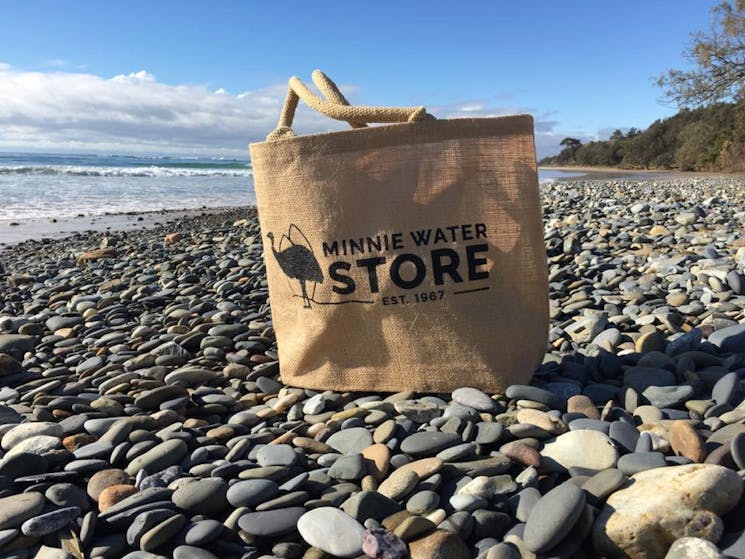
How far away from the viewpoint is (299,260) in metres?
2.02

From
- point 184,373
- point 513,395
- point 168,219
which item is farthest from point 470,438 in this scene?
point 168,219

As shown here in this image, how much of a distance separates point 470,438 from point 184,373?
122 centimetres

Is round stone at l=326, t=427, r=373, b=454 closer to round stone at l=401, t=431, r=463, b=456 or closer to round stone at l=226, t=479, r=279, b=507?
round stone at l=401, t=431, r=463, b=456

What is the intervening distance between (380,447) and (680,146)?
27.9 m

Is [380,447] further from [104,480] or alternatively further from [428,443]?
[104,480]

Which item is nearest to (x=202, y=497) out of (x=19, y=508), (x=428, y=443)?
(x=19, y=508)

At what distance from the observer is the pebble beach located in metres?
1.18

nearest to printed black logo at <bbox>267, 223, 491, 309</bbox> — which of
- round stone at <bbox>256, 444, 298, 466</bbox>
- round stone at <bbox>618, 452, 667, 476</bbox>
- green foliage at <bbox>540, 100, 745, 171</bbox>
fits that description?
round stone at <bbox>256, 444, 298, 466</bbox>

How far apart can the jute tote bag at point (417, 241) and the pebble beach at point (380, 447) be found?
15 centimetres

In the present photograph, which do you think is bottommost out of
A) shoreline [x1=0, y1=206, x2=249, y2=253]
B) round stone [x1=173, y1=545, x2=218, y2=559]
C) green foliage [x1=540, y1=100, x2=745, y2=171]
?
round stone [x1=173, y1=545, x2=218, y2=559]

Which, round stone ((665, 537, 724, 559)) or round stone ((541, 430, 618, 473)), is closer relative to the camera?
round stone ((665, 537, 724, 559))

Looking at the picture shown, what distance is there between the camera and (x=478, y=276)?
6.21ft

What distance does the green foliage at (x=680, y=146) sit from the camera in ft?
62.1

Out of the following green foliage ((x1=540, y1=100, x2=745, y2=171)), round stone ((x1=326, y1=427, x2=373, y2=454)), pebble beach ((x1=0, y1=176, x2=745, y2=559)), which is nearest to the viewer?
pebble beach ((x1=0, y1=176, x2=745, y2=559))
